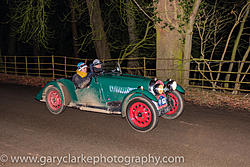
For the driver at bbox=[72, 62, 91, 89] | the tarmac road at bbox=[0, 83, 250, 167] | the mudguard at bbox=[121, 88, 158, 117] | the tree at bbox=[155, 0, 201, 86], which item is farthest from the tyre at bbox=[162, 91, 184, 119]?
the tree at bbox=[155, 0, 201, 86]

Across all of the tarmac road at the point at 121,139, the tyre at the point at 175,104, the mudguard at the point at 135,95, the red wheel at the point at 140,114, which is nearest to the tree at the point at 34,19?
the tarmac road at the point at 121,139

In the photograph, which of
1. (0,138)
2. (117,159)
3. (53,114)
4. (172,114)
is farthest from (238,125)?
(0,138)

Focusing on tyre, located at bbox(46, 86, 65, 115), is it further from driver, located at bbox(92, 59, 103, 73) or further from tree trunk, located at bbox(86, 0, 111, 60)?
tree trunk, located at bbox(86, 0, 111, 60)

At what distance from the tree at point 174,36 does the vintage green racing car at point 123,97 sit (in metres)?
3.55

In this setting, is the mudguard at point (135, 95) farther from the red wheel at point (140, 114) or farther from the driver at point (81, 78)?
the driver at point (81, 78)

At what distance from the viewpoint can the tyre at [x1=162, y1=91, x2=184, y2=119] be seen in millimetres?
6477

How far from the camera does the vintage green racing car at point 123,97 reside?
5.66 m

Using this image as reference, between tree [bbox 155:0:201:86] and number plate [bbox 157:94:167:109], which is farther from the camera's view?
tree [bbox 155:0:201:86]

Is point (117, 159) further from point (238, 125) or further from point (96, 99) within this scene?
point (238, 125)

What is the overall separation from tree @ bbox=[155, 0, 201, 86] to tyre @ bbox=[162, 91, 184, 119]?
3.29 metres

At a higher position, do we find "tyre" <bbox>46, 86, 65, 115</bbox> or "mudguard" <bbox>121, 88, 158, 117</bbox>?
"mudguard" <bbox>121, 88, 158, 117</bbox>

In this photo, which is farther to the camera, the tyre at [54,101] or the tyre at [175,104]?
the tyre at [54,101]

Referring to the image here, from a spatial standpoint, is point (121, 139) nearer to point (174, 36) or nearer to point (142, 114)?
point (142, 114)

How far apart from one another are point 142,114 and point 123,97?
717 mm
